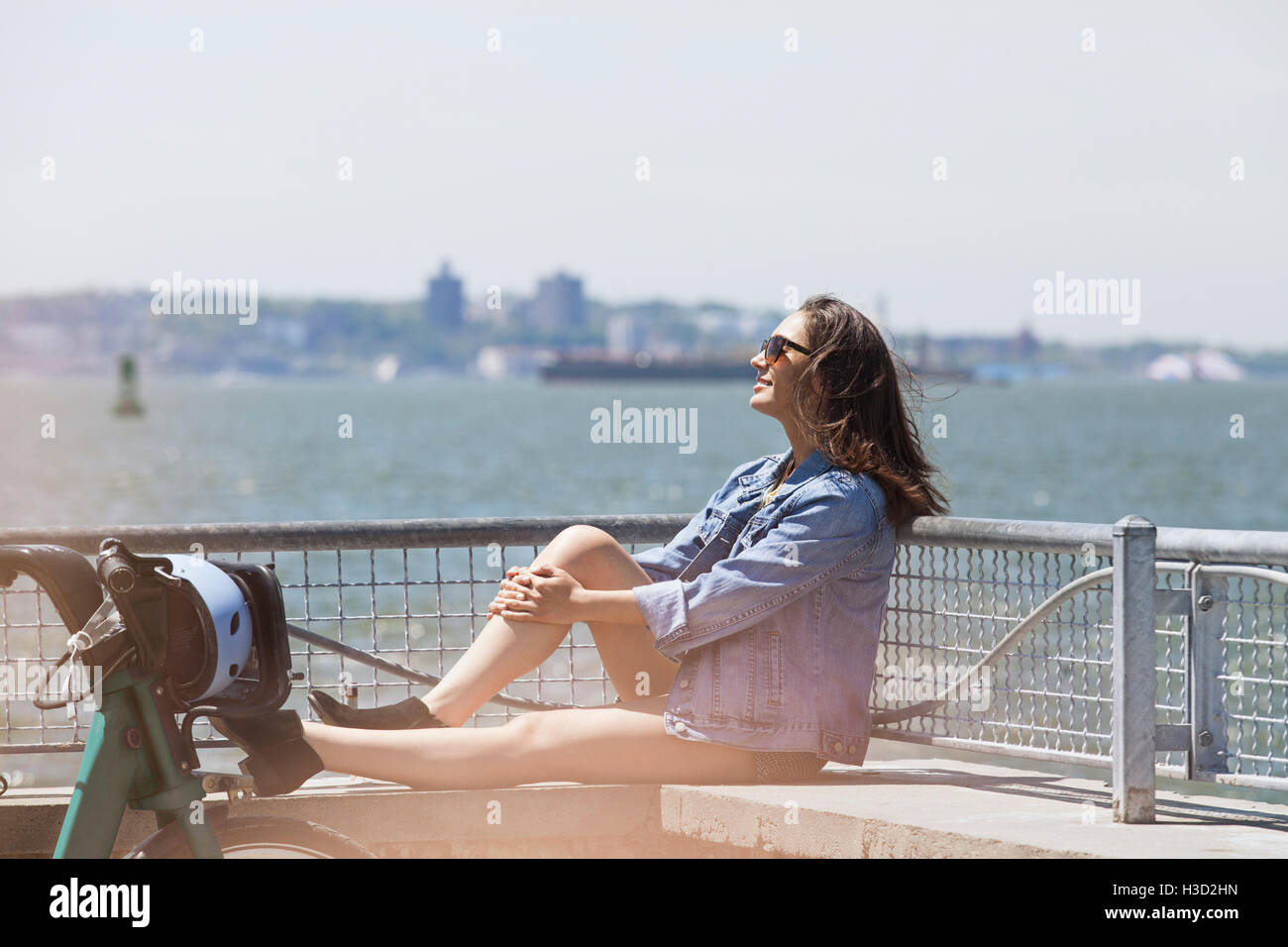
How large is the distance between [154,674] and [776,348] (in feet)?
6.27

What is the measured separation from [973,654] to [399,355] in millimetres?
156203

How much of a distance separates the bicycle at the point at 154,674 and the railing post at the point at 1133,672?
2.07m

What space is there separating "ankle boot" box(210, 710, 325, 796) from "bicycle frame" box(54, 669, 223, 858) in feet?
0.54

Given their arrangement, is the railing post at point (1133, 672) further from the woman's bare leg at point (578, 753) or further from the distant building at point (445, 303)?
the distant building at point (445, 303)

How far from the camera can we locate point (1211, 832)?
389 centimetres

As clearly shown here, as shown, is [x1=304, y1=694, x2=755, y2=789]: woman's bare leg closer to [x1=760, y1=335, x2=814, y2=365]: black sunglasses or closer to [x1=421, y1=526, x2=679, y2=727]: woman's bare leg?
[x1=421, y1=526, x2=679, y2=727]: woman's bare leg

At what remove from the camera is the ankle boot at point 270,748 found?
3.15 m

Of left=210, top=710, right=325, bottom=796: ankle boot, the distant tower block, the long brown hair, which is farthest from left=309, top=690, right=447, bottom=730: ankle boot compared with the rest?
the distant tower block

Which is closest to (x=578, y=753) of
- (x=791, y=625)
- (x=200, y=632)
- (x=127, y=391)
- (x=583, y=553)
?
(x=583, y=553)

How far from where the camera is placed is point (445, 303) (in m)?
138

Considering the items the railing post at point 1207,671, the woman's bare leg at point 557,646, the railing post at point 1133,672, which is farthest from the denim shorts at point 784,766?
the railing post at point 1207,671

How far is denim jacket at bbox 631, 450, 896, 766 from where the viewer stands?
3.94 meters

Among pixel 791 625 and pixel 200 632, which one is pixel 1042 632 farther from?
pixel 200 632

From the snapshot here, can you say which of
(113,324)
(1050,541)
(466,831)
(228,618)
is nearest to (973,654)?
(1050,541)
